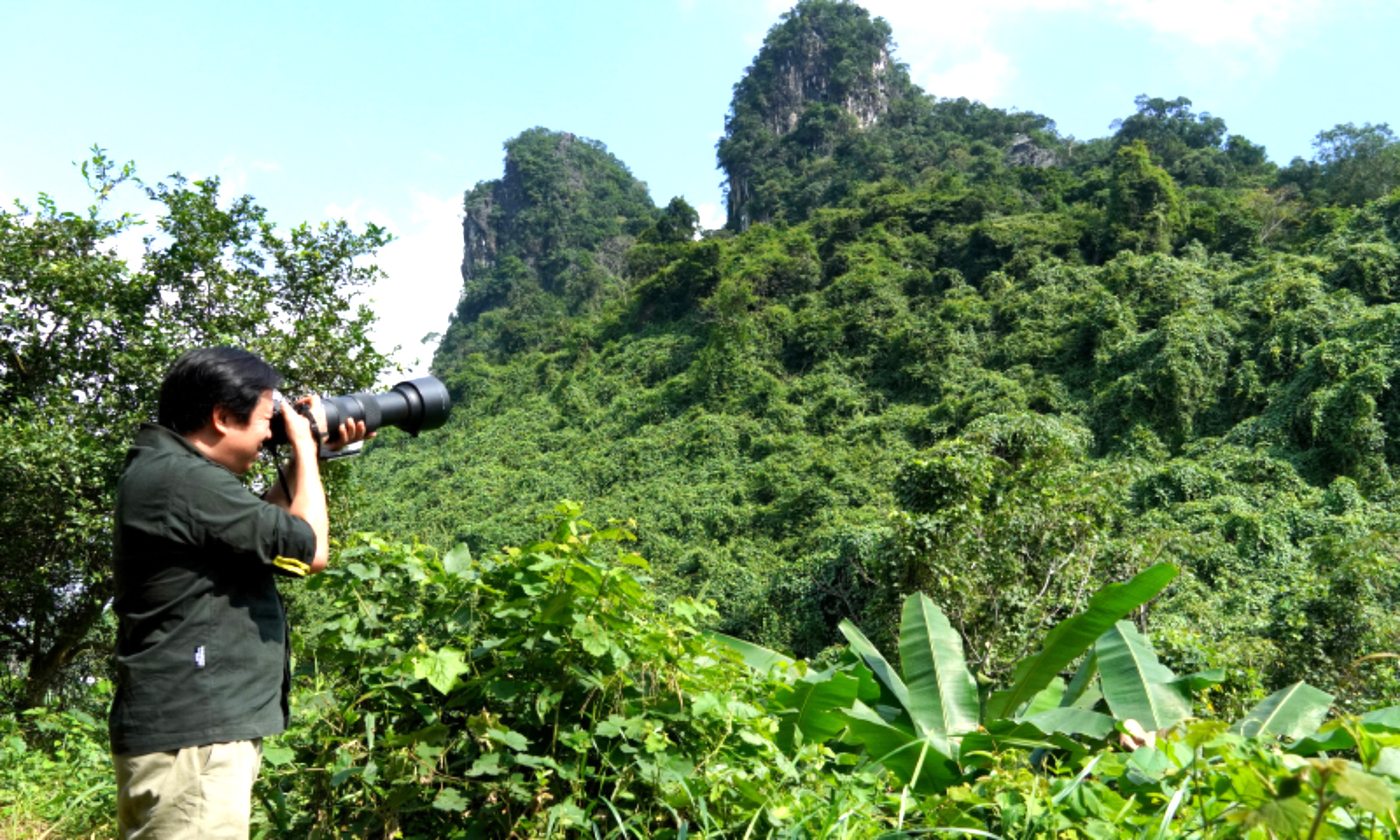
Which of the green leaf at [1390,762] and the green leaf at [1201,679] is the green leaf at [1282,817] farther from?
the green leaf at [1201,679]

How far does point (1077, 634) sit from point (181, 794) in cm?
163

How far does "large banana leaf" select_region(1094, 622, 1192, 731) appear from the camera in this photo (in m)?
1.83

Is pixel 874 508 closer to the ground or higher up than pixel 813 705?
closer to the ground

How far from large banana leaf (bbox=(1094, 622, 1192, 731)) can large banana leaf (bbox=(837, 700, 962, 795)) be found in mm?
425

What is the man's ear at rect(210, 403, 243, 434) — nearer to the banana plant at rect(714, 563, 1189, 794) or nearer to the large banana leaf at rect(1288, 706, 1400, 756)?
the banana plant at rect(714, 563, 1189, 794)

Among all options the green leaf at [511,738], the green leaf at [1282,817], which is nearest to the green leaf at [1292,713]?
the green leaf at [1282,817]

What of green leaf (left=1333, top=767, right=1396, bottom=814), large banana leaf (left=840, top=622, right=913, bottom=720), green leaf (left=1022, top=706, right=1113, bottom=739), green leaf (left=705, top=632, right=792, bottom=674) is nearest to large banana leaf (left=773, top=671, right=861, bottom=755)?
green leaf (left=705, top=632, right=792, bottom=674)

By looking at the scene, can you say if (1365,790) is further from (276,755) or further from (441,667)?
(276,755)

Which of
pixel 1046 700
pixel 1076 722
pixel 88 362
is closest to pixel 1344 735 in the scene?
pixel 1076 722

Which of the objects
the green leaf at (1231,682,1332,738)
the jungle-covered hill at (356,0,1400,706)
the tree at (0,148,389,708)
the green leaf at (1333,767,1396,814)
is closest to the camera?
the green leaf at (1333,767,1396,814)

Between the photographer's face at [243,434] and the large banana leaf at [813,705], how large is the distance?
85 centimetres

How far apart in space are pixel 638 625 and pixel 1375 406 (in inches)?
510

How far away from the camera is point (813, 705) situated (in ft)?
5.14

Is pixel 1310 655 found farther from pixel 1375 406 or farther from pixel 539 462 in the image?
pixel 539 462
